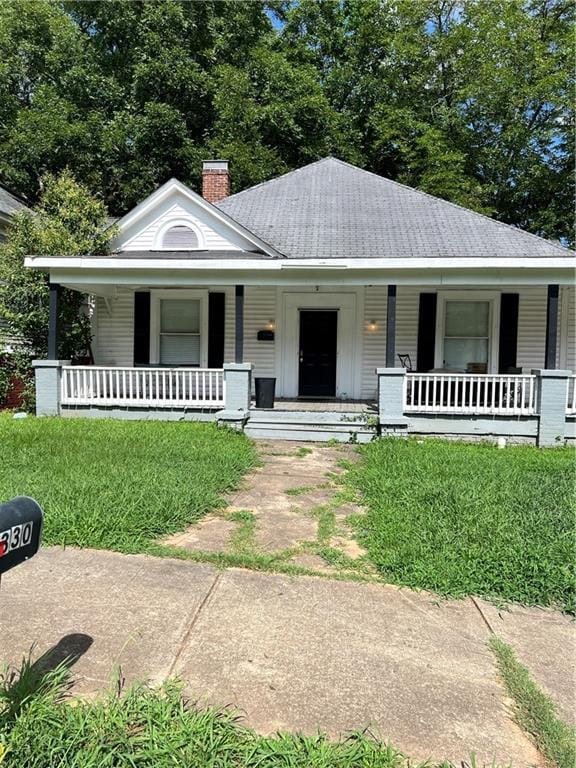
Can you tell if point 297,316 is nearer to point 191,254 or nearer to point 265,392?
point 265,392

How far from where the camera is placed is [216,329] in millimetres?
11219

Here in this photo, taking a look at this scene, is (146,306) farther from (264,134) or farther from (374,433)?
(264,134)

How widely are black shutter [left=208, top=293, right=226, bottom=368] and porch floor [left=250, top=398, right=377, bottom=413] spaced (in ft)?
5.50

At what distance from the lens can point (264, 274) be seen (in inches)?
365

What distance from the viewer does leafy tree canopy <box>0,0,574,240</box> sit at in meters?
19.7

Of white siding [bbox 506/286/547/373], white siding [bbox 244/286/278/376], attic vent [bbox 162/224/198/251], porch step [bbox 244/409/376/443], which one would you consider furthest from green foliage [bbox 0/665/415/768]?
white siding [bbox 506/286/547/373]

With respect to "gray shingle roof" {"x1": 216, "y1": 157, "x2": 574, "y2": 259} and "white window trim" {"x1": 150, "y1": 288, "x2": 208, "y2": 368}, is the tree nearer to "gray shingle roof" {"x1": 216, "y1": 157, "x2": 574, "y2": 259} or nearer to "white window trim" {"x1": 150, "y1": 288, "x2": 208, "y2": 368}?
"gray shingle roof" {"x1": 216, "y1": 157, "x2": 574, "y2": 259}

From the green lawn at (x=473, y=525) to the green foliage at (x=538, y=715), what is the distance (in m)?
0.76

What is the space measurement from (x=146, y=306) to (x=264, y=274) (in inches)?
133

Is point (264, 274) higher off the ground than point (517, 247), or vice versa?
point (517, 247)

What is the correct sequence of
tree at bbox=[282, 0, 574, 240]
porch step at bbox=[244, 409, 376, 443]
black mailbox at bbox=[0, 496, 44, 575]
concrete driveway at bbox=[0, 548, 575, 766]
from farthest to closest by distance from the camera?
tree at bbox=[282, 0, 574, 240], porch step at bbox=[244, 409, 376, 443], concrete driveway at bbox=[0, 548, 575, 766], black mailbox at bbox=[0, 496, 44, 575]

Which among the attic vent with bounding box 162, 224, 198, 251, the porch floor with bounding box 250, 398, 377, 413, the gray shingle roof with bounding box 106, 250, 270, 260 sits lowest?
the porch floor with bounding box 250, 398, 377, 413

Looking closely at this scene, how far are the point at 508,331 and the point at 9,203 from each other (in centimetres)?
1351

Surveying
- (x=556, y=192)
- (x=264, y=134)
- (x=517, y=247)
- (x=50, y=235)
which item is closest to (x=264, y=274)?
(x=50, y=235)
